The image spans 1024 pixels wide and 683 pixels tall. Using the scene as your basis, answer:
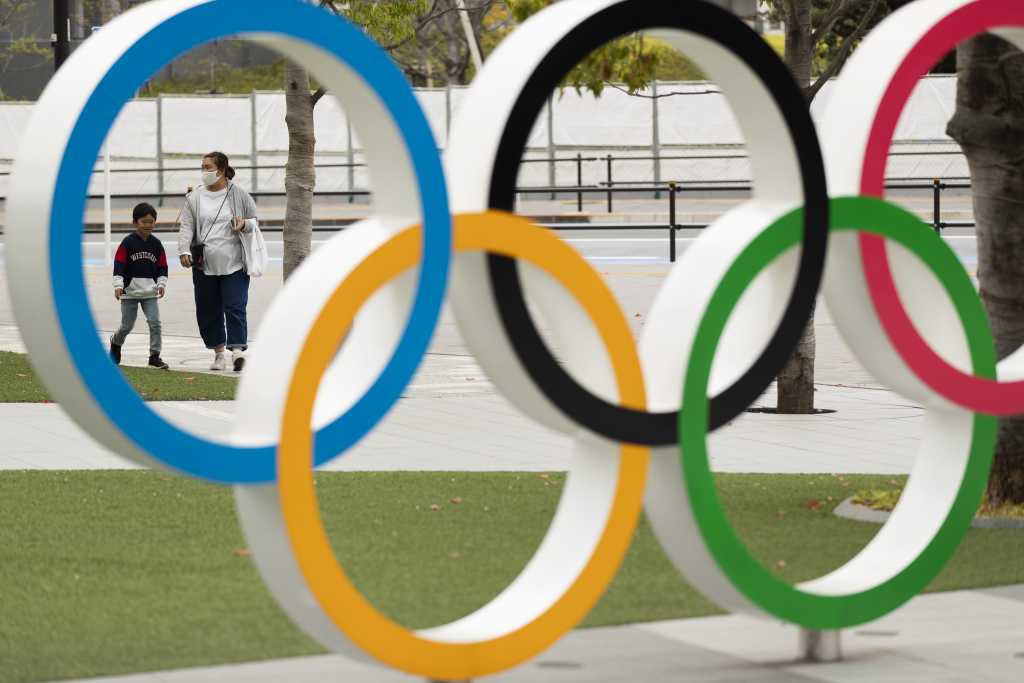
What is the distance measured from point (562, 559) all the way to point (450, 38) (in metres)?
43.0

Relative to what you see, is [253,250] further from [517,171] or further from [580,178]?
[580,178]

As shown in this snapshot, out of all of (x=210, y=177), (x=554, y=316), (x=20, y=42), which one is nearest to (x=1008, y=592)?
(x=554, y=316)

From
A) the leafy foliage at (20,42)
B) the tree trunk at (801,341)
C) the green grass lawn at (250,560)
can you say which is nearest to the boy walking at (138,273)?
the green grass lawn at (250,560)

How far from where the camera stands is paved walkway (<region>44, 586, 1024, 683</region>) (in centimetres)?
666

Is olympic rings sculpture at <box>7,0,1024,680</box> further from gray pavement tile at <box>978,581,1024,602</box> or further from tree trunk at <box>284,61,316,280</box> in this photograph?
tree trunk at <box>284,61,316,280</box>

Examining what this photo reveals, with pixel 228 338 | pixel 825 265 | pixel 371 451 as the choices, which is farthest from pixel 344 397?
pixel 228 338

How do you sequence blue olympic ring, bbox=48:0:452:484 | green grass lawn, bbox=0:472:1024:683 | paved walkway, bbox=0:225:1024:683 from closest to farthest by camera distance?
blue olympic ring, bbox=48:0:452:484
paved walkway, bbox=0:225:1024:683
green grass lawn, bbox=0:472:1024:683

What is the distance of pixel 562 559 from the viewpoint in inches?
255

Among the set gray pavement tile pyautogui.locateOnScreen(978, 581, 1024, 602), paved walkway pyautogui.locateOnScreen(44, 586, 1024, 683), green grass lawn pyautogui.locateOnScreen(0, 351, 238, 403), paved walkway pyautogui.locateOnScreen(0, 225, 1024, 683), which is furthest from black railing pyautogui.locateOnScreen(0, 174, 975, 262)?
paved walkway pyautogui.locateOnScreen(44, 586, 1024, 683)

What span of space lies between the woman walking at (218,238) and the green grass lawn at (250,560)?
4.65 m

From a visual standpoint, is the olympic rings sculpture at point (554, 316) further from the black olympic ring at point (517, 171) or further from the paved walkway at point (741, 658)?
the paved walkway at point (741, 658)

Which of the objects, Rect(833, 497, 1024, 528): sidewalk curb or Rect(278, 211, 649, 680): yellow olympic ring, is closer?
Rect(278, 211, 649, 680): yellow olympic ring

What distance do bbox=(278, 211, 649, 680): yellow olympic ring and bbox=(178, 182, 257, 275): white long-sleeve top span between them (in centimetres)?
947

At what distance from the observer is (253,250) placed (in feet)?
51.5
